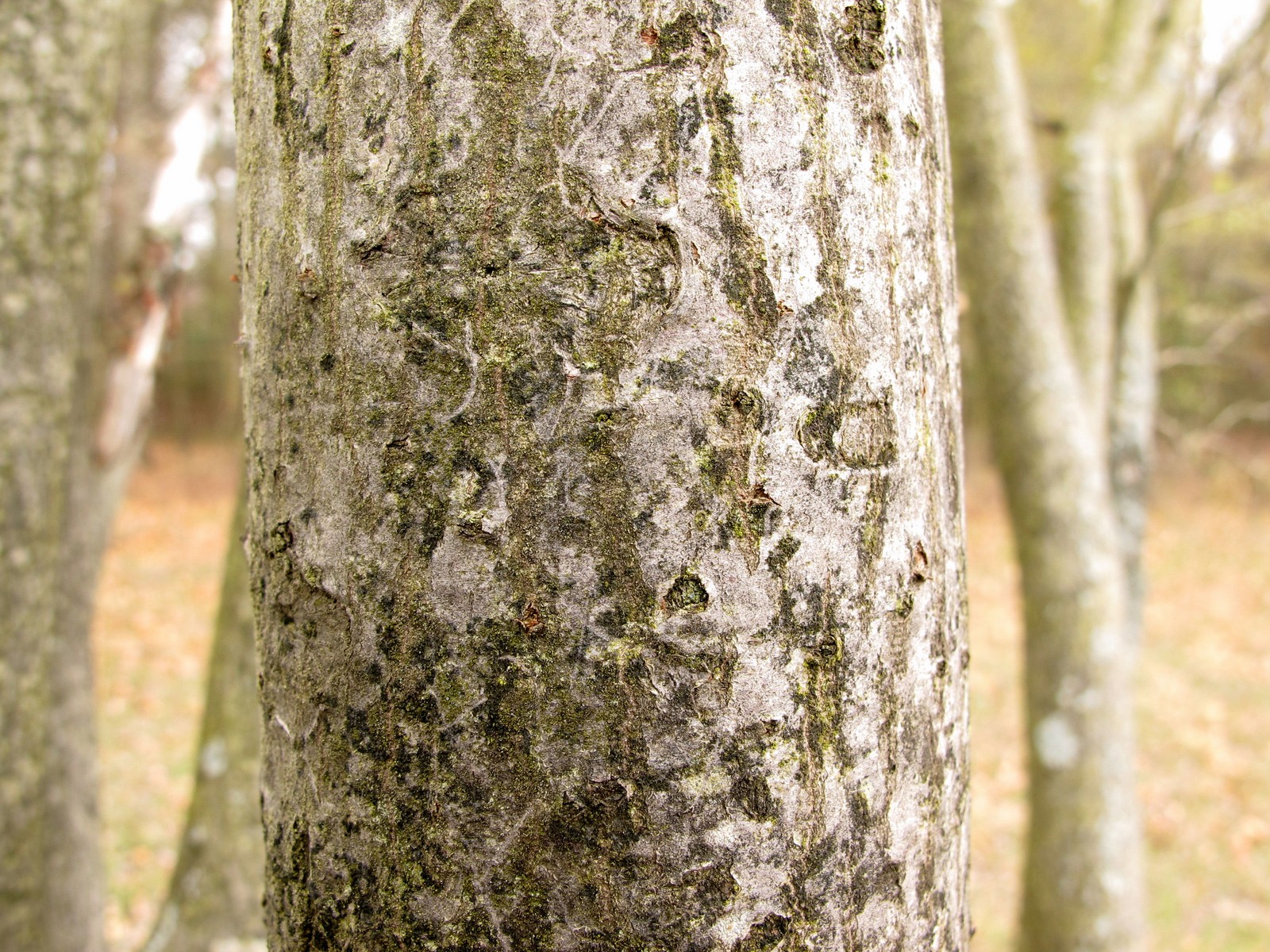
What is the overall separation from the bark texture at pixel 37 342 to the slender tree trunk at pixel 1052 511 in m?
3.15

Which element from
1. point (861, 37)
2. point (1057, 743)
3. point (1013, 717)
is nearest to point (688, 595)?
point (861, 37)

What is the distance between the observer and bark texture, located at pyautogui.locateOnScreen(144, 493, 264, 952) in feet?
11.3

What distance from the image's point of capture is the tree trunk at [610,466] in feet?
2.24

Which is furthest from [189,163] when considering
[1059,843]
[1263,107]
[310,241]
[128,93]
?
[1263,107]

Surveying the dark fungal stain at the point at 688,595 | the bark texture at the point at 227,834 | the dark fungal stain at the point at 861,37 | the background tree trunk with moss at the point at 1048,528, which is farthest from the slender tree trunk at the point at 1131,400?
the dark fungal stain at the point at 688,595

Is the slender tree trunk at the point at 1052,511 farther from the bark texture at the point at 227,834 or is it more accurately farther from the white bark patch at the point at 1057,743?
the bark texture at the point at 227,834

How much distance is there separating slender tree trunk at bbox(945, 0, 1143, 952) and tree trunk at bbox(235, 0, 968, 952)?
334cm

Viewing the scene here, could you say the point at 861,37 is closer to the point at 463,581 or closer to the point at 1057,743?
the point at 463,581

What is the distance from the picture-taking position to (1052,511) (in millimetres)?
3738

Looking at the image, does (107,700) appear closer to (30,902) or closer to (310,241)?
(30,902)

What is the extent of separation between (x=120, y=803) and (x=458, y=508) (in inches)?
275

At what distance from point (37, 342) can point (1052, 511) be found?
3.63m

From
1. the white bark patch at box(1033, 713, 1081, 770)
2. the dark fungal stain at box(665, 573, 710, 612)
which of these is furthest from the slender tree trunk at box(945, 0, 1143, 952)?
the dark fungal stain at box(665, 573, 710, 612)

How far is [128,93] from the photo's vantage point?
5.47 m
